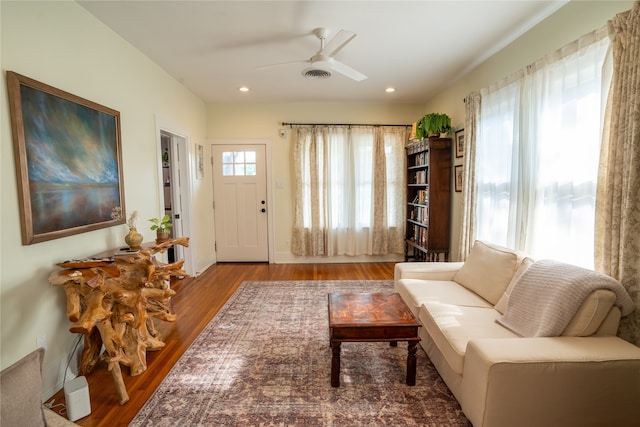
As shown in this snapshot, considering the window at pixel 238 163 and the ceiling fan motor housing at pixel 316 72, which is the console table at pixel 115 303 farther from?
the window at pixel 238 163

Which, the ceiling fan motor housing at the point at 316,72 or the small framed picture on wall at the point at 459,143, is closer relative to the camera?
the ceiling fan motor housing at the point at 316,72

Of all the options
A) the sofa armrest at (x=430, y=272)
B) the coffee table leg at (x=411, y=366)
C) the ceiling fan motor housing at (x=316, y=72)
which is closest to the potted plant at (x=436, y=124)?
the ceiling fan motor housing at (x=316, y=72)

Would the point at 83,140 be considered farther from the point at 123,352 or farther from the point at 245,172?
the point at 245,172

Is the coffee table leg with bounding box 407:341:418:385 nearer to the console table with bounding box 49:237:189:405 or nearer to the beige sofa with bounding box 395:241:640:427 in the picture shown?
the beige sofa with bounding box 395:241:640:427

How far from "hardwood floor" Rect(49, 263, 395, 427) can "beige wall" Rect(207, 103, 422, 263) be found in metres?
1.12

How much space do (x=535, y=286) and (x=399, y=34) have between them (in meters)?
2.25

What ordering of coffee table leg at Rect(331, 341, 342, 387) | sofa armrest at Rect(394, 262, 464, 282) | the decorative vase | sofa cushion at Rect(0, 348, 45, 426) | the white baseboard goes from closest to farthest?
sofa cushion at Rect(0, 348, 45, 426) < coffee table leg at Rect(331, 341, 342, 387) < the decorative vase < sofa armrest at Rect(394, 262, 464, 282) < the white baseboard

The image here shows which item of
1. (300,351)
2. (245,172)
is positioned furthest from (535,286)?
(245,172)

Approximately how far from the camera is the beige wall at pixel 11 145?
1605 millimetres

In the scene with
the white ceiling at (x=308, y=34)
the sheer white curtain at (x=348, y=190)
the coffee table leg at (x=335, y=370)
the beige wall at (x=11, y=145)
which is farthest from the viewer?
the sheer white curtain at (x=348, y=190)

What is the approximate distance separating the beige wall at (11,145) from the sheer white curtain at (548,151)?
3340mm

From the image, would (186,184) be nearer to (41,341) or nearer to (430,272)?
(41,341)

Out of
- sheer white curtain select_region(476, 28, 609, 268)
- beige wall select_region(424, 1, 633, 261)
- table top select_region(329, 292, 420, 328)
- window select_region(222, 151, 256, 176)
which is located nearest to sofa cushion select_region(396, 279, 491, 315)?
table top select_region(329, 292, 420, 328)

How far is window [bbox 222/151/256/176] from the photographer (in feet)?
15.6
